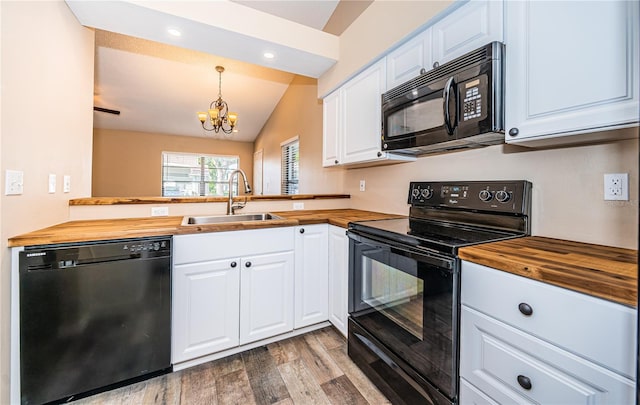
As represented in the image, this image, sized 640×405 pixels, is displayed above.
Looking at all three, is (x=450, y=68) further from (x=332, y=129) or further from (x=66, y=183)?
(x=66, y=183)

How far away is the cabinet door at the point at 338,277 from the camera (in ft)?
6.16

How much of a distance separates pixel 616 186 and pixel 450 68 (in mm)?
853

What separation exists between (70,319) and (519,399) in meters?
1.96

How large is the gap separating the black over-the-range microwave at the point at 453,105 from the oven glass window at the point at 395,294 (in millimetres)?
748

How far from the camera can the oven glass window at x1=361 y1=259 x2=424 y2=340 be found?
1.25 meters

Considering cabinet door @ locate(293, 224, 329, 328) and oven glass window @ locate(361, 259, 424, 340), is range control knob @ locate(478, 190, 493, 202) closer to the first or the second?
oven glass window @ locate(361, 259, 424, 340)

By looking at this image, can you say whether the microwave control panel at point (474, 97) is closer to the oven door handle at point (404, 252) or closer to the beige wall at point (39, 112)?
the oven door handle at point (404, 252)

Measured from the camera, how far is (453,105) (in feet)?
4.28

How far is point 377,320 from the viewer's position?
1.51 m

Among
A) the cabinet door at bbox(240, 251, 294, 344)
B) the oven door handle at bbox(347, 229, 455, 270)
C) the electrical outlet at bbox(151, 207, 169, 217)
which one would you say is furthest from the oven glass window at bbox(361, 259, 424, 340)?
the electrical outlet at bbox(151, 207, 169, 217)

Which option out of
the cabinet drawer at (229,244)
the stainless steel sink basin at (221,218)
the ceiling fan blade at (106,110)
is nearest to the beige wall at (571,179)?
the cabinet drawer at (229,244)

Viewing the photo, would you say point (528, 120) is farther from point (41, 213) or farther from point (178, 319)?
point (41, 213)

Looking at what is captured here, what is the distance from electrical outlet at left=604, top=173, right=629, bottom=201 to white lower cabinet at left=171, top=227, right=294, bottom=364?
1631 mm

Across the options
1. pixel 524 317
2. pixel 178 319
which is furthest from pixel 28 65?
pixel 524 317
